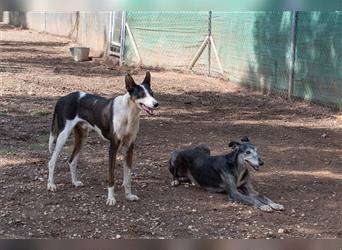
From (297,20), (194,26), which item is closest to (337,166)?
(297,20)

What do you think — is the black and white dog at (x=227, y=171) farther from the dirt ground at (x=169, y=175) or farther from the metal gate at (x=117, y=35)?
the metal gate at (x=117, y=35)

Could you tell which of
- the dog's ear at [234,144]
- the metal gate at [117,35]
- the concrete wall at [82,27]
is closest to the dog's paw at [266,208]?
the dog's ear at [234,144]

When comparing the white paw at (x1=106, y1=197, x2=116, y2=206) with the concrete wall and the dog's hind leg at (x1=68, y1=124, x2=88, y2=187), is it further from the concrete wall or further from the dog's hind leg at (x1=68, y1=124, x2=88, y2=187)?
the concrete wall

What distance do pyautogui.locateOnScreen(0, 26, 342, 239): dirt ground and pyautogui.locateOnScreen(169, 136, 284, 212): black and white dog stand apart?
12 centimetres

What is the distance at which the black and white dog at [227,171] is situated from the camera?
17.3 feet

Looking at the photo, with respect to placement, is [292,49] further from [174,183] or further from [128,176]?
[128,176]

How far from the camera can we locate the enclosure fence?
1030 cm

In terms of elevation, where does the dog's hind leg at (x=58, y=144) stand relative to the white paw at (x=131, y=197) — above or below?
above

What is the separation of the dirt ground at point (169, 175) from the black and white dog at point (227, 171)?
0.39 feet

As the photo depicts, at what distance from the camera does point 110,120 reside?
5195 millimetres

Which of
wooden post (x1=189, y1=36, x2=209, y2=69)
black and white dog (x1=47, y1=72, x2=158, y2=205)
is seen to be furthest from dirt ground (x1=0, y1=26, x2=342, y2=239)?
wooden post (x1=189, y1=36, x2=209, y2=69)

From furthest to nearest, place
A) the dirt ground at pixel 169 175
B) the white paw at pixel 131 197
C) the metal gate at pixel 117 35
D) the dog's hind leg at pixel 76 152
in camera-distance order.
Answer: the metal gate at pixel 117 35
the dog's hind leg at pixel 76 152
the white paw at pixel 131 197
the dirt ground at pixel 169 175

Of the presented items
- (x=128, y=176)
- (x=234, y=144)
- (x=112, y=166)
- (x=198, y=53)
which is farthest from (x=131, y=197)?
(x=198, y=53)

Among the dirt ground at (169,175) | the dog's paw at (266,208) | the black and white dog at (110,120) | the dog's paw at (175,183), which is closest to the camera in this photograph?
the dirt ground at (169,175)
